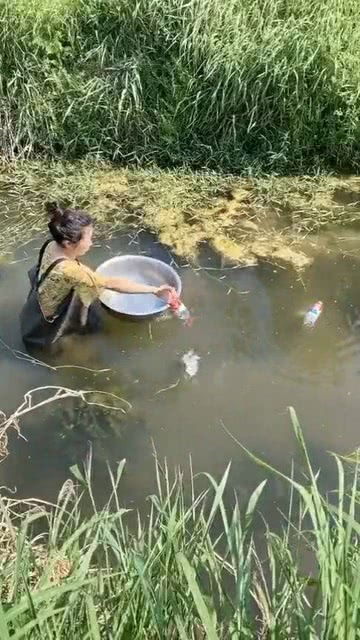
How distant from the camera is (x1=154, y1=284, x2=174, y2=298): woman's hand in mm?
4154

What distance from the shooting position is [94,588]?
2258 mm

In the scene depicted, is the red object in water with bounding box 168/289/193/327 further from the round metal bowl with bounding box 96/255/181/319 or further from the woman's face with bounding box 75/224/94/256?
the woman's face with bounding box 75/224/94/256

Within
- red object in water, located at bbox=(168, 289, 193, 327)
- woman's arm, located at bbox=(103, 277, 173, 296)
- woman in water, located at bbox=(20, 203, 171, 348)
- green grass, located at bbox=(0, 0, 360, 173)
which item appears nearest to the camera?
woman in water, located at bbox=(20, 203, 171, 348)

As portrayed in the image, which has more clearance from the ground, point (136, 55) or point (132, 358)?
point (136, 55)

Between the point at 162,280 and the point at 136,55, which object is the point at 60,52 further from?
the point at 162,280

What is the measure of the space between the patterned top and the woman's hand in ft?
0.97

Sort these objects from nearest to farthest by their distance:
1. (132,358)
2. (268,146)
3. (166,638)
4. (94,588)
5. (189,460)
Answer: (166,638) < (94,588) < (189,460) < (132,358) < (268,146)

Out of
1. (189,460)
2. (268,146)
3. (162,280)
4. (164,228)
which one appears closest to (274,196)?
(268,146)

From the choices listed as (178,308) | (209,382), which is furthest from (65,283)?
(209,382)

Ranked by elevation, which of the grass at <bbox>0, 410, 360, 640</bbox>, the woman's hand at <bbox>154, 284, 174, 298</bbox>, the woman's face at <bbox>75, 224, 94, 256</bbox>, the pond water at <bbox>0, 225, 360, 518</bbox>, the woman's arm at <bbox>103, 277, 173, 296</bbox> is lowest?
the pond water at <bbox>0, 225, 360, 518</bbox>

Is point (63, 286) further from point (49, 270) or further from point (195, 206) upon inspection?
point (195, 206)

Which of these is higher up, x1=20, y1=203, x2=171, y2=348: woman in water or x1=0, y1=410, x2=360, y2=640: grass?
x1=0, y1=410, x2=360, y2=640: grass

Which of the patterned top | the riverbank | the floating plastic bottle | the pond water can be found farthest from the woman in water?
the riverbank

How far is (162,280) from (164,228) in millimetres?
765
